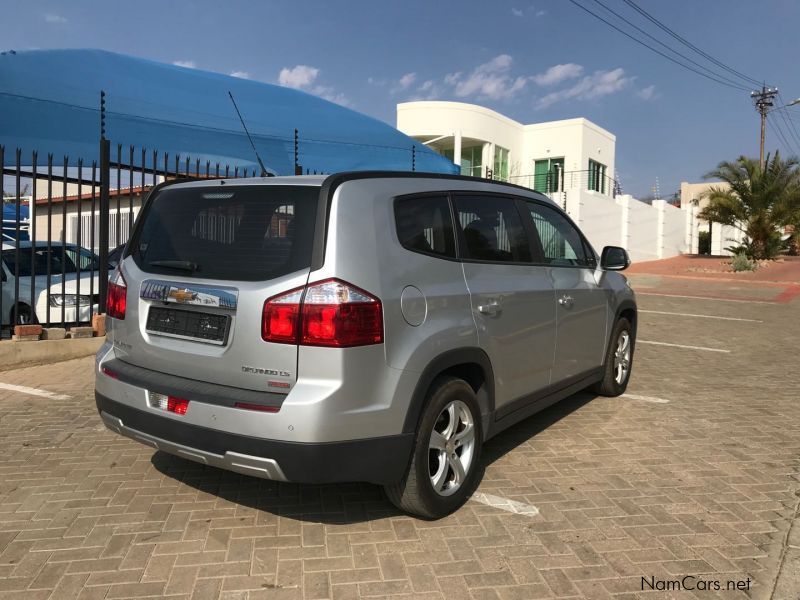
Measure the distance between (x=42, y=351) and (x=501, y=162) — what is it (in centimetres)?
2887

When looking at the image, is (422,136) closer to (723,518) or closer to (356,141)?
(356,141)

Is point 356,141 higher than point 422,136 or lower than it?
lower

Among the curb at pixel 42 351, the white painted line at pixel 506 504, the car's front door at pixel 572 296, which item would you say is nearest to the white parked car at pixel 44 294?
the curb at pixel 42 351

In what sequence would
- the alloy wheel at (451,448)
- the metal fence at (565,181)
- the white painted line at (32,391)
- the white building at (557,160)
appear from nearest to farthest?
the alloy wheel at (451,448) < the white painted line at (32,391) < the metal fence at (565,181) < the white building at (557,160)

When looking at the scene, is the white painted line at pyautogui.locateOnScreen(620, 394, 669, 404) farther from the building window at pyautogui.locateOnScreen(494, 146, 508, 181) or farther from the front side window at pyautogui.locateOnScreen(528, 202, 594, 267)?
the building window at pyautogui.locateOnScreen(494, 146, 508, 181)

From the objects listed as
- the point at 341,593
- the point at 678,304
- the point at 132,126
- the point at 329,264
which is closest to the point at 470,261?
the point at 329,264

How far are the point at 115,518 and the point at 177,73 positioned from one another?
7133 mm

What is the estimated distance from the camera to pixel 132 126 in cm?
829

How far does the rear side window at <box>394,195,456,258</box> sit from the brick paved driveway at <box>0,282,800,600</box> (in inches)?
57.4

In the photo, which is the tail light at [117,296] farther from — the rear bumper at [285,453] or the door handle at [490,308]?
the door handle at [490,308]

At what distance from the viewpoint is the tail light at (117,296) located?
347 centimetres

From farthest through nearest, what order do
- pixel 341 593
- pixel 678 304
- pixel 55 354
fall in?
pixel 678 304 → pixel 55 354 → pixel 341 593

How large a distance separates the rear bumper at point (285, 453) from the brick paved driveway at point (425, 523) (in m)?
0.45

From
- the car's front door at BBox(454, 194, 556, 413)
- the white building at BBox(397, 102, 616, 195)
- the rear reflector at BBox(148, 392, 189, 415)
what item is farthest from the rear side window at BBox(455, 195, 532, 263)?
the white building at BBox(397, 102, 616, 195)
